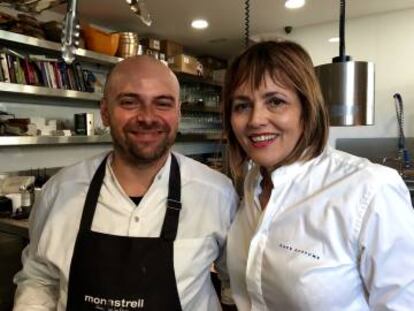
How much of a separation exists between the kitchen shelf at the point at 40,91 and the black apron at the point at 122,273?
6.59ft

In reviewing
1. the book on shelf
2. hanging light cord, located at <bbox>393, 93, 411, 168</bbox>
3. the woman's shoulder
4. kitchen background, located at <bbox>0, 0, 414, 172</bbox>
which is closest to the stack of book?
the book on shelf

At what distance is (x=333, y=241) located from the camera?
0.91 meters

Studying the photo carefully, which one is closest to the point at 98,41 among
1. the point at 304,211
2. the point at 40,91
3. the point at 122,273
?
the point at 40,91

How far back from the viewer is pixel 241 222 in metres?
1.20

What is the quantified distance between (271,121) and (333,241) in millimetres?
348

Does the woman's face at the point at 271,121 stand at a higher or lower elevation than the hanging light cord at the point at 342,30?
lower

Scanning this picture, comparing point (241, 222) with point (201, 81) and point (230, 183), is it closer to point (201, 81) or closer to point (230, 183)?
point (230, 183)

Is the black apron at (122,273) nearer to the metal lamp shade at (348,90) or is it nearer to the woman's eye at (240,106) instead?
the woman's eye at (240,106)

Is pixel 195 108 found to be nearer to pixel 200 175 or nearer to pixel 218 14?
pixel 218 14

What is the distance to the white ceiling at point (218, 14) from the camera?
3.40 m

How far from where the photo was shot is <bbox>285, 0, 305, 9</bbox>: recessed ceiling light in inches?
133

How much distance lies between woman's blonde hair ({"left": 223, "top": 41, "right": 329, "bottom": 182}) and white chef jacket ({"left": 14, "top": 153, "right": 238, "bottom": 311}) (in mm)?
357

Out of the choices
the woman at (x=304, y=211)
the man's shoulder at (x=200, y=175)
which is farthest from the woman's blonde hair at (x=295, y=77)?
the man's shoulder at (x=200, y=175)

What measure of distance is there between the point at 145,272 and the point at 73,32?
851 mm
